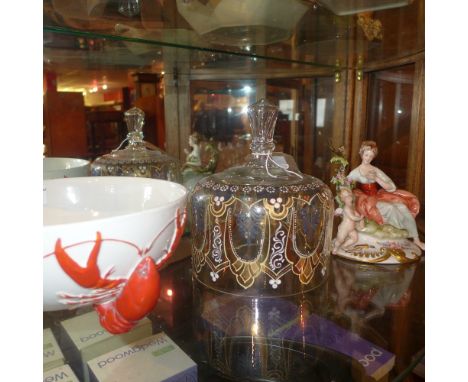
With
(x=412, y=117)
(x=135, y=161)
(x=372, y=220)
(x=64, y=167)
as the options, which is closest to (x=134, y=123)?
(x=135, y=161)

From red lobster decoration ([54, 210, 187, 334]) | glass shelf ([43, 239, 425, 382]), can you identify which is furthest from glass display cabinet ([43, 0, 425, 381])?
red lobster decoration ([54, 210, 187, 334])

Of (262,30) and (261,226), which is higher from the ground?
(262,30)

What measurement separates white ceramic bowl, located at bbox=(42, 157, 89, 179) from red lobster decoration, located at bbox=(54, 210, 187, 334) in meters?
0.22

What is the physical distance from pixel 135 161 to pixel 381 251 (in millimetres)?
421

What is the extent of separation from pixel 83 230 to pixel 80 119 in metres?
0.45

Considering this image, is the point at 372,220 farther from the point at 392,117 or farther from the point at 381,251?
the point at 392,117

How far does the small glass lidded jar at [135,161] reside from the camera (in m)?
0.66

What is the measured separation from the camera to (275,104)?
2.51 feet

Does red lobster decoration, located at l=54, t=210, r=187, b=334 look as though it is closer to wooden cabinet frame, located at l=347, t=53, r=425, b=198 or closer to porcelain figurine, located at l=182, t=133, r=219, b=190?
porcelain figurine, located at l=182, t=133, r=219, b=190

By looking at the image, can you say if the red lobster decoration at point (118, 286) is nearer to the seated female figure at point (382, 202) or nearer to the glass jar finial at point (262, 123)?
the glass jar finial at point (262, 123)

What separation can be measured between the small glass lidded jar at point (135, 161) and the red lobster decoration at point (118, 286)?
1.22 ft

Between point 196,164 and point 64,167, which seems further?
point 196,164

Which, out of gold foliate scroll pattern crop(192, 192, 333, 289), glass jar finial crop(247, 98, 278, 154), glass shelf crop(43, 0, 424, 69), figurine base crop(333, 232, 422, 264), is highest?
glass shelf crop(43, 0, 424, 69)

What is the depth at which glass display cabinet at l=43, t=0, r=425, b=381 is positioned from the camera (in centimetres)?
43
